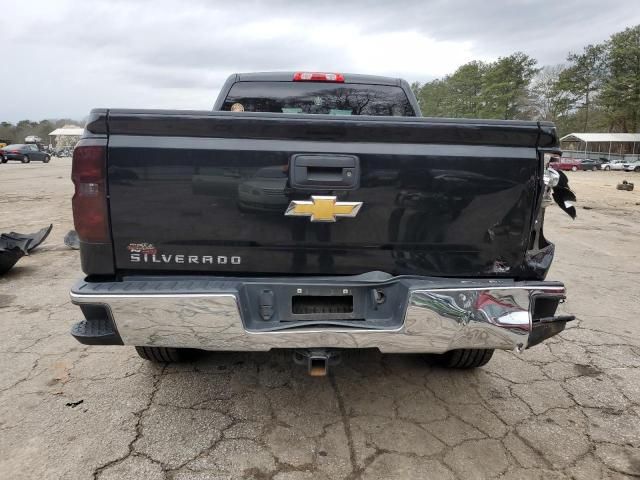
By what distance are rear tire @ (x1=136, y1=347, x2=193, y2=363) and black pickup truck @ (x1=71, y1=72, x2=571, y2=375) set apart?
0.85 metres

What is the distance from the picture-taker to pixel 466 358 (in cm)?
320

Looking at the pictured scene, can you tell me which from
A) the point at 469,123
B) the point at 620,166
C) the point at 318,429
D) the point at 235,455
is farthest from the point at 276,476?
the point at 620,166

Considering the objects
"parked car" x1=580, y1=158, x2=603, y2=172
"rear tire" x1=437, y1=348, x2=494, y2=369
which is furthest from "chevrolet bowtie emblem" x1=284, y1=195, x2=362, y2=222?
"parked car" x1=580, y1=158, x2=603, y2=172

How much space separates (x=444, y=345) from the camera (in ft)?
7.41

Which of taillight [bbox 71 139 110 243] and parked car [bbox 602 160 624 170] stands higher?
taillight [bbox 71 139 110 243]

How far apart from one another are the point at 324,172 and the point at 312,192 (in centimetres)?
11

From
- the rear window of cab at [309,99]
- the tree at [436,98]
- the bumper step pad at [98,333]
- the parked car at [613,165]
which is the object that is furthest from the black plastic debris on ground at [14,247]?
the tree at [436,98]

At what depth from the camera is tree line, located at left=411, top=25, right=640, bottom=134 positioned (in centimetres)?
5597

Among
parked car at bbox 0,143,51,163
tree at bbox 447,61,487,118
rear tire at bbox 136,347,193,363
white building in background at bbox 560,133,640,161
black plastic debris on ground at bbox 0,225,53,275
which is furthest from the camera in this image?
tree at bbox 447,61,487,118

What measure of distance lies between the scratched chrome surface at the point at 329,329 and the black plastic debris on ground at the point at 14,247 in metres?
4.12

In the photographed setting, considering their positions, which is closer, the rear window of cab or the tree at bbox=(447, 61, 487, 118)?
the rear window of cab

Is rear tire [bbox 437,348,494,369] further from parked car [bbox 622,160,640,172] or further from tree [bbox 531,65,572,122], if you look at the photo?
tree [bbox 531,65,572,122]

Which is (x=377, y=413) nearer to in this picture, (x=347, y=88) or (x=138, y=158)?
(x=138, y=158)

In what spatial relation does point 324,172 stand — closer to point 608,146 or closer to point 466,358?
point 466,358
